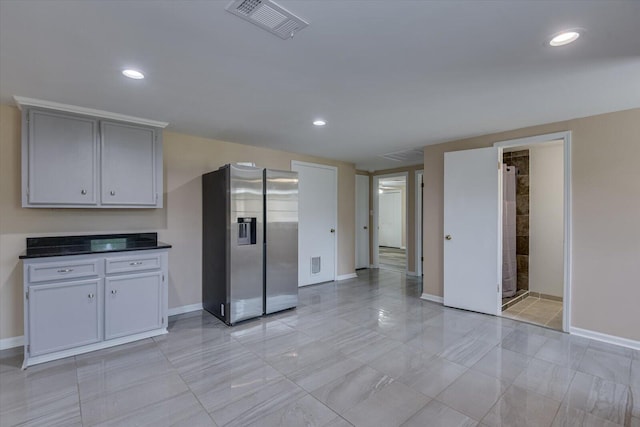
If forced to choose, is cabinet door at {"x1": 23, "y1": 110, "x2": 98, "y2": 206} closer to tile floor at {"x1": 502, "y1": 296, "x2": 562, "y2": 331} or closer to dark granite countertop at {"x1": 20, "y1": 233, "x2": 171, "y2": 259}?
dark granite countertop at {"x1": 20, "y1": 233, "x2": 171, "y2": 259}

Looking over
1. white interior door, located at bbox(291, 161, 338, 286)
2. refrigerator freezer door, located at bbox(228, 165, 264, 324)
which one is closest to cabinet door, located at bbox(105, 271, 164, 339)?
refrigerator freezer door, located at bbox(228, 165, 264, 324)

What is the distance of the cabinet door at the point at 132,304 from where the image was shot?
114 inches

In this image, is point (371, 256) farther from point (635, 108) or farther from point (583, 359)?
point (635, 108)

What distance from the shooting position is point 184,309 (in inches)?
154

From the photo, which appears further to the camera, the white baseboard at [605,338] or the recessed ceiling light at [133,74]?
the white baseboard at [605,338]

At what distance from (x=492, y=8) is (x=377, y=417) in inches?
96.1

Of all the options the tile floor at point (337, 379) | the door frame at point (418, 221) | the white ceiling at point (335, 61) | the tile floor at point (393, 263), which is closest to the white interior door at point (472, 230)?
the tile floor at point (337, 379)

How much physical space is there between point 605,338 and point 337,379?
2882 millimetres

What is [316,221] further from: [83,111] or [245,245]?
[83,111]

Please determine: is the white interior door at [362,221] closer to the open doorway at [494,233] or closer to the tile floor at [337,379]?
the open doorway at [494,233]

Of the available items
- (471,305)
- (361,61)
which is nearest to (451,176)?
(471,305)

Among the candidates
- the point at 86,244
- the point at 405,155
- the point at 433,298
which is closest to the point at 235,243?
the point at 86,244

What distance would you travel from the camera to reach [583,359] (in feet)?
8.82

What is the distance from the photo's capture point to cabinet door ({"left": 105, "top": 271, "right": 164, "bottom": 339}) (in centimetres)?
289
